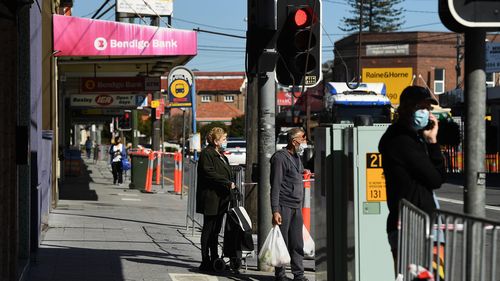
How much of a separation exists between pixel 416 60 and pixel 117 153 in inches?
1554

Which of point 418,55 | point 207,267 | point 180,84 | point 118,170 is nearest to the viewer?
point 207,267

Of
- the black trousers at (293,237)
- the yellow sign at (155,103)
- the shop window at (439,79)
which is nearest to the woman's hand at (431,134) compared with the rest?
the black trousers at (293,237)

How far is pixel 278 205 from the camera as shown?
1033 centimetres

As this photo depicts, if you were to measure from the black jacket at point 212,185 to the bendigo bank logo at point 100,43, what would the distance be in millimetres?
9105

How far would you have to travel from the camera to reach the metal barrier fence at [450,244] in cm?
452

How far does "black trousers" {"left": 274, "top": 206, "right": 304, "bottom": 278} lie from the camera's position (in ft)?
34.1

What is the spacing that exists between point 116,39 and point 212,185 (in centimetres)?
948

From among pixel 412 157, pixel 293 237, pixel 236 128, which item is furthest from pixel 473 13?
pixel 236 128

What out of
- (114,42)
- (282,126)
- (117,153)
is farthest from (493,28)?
(282,126)

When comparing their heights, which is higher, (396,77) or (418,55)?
(418,55)

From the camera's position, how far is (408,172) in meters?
6.39

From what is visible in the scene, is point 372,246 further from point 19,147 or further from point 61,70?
point 61,70

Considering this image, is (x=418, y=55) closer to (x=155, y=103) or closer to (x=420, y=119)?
(x=155, y=103)

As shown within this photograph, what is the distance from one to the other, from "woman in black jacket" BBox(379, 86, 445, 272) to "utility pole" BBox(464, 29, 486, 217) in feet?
4.32
